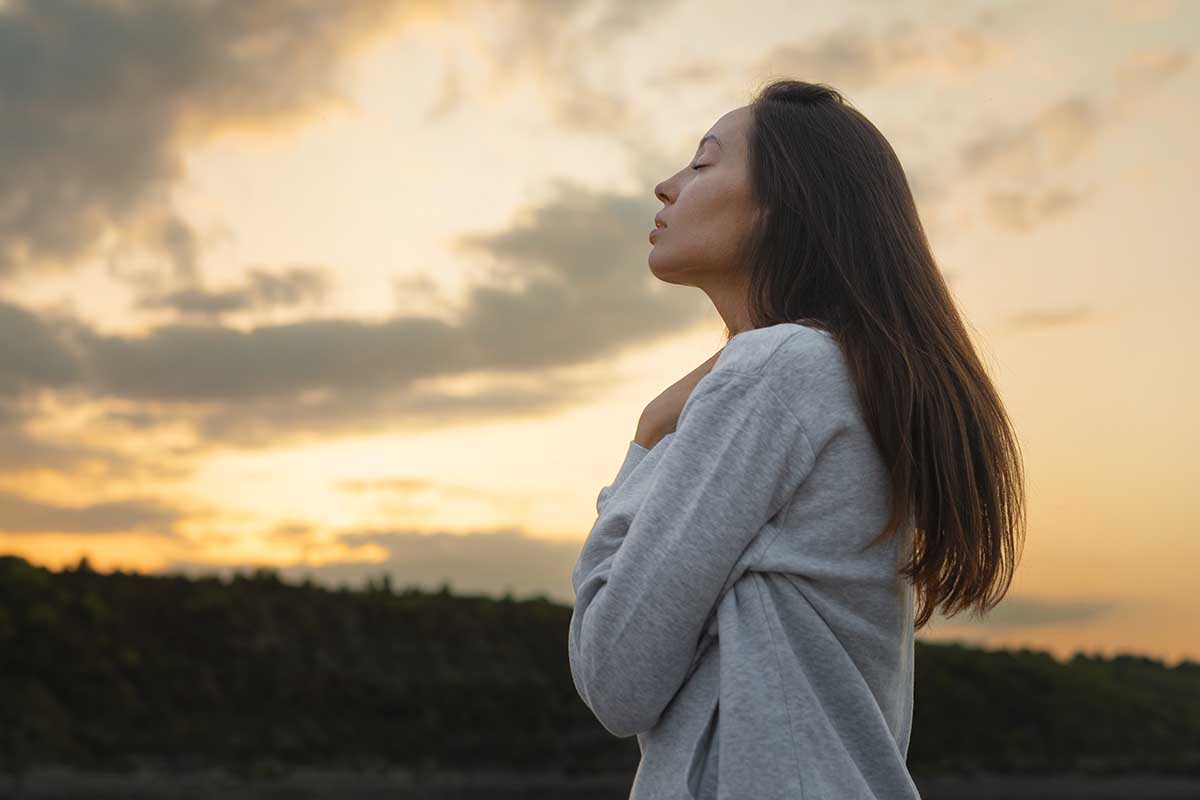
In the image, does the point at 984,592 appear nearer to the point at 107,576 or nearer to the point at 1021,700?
the point at 107,576

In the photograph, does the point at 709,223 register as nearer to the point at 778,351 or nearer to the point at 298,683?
the point at 778,351

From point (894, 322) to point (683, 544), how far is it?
482 millimetres

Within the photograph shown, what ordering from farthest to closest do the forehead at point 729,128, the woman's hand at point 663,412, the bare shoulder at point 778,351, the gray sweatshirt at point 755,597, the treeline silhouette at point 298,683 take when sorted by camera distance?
1. the treeline silhouette at point 298,683
2. the forehead at point 729,128
3. the woman's hand at point 663,412
4. the bare shoulder at point 778,351
5. the gray sweatshirt at point 755,597

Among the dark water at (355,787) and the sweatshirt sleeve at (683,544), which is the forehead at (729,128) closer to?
the sweatshirt sleeve at (683,544)

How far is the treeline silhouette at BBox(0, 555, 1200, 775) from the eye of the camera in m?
12.4

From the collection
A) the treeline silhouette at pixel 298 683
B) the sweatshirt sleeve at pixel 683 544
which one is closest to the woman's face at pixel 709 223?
the sweatshirt sleeve at pixel 683 544

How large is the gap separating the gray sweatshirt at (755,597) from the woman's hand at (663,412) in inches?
6.8

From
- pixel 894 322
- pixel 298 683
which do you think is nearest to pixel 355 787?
pixel 298 683

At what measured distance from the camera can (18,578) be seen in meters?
12.7

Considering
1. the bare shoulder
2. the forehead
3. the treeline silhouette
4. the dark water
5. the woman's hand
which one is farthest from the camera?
the treeline silhouette

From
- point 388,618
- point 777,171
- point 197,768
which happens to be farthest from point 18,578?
point 777,171

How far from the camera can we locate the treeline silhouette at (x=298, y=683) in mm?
12398

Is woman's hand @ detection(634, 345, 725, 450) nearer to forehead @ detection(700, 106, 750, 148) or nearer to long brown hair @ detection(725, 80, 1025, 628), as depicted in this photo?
long brown hair @ detection(725, 80, 1025, 628)

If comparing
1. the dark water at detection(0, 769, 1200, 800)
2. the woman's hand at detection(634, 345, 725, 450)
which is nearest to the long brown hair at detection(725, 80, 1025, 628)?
the woman's hand at detection(634, 345, 725, 450)
